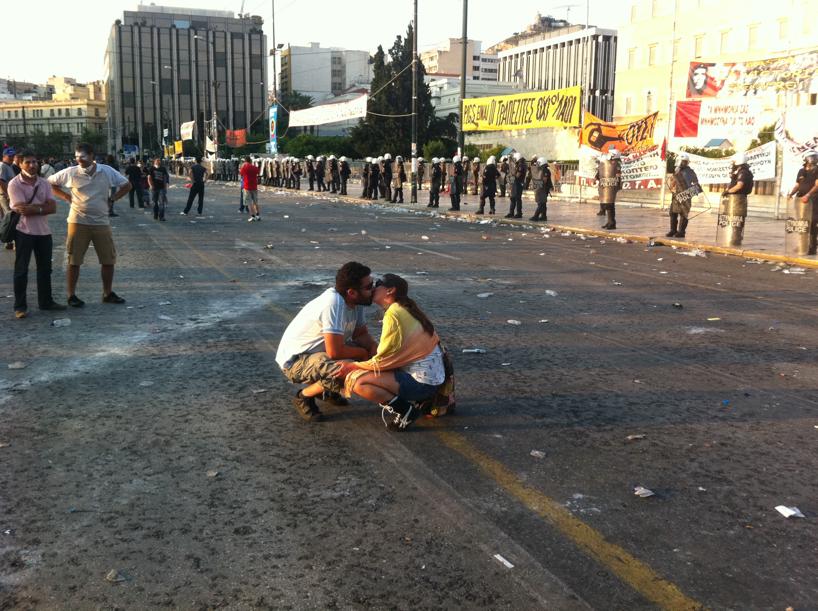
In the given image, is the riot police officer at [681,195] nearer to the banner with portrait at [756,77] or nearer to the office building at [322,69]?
the banner with portrait at [756,77]

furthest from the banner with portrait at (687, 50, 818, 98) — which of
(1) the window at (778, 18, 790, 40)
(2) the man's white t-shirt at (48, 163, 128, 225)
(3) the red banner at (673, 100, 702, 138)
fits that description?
(1) the window at (778, 18, 790, 40)

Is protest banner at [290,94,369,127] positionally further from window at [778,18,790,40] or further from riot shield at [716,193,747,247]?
window at [778,18,790,40]

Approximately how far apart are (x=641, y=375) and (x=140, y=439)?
12.4 ft

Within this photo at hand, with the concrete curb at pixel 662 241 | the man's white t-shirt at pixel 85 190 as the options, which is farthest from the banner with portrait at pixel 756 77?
the man's white t-shirt at pixel 85 190

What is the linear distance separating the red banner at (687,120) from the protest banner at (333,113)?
17.7m

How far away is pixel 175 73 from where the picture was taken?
136 metres

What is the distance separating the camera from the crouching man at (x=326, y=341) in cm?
513

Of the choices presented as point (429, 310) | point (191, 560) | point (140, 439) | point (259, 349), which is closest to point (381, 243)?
point (429, 310)

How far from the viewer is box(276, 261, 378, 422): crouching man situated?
5129mm

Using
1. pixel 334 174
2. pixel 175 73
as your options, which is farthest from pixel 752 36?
pixel 175 73

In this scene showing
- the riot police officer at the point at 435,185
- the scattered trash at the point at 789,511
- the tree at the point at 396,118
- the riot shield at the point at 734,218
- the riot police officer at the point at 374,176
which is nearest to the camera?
the scattered trash at the point at 789,511

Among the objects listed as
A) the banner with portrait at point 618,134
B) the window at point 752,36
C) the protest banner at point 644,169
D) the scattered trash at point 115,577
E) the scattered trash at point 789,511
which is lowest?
the scattered trash at point 115,577

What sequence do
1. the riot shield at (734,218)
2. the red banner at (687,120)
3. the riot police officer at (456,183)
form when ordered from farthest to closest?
the riot police officer at (456,183) → the red banner at (687,120) → the riot shield at (734,218)

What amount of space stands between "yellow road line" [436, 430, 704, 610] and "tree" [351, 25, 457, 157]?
63380mm
